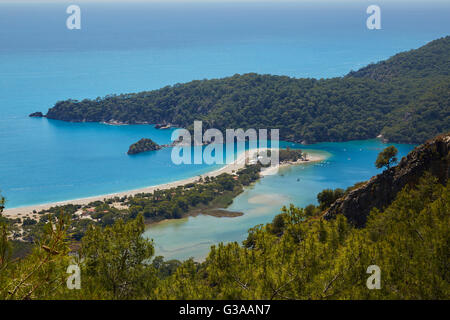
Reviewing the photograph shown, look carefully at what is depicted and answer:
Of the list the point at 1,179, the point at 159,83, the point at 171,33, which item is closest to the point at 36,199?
the point at 1,179

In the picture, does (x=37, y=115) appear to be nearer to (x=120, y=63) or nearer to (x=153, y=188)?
(x=153, y=188)

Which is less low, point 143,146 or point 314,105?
point 314,105

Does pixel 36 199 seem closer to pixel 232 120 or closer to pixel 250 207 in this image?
pixel 250 207

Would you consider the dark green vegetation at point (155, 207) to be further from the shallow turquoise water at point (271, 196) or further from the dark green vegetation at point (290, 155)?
the dark green vegetation at point (290, 155)

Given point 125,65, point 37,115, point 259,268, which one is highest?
point 125,65

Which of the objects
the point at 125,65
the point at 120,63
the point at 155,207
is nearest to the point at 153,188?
the point at 155,207

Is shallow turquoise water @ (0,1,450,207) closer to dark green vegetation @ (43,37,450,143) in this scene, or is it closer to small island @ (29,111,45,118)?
small island @ (29,111,45,118)
